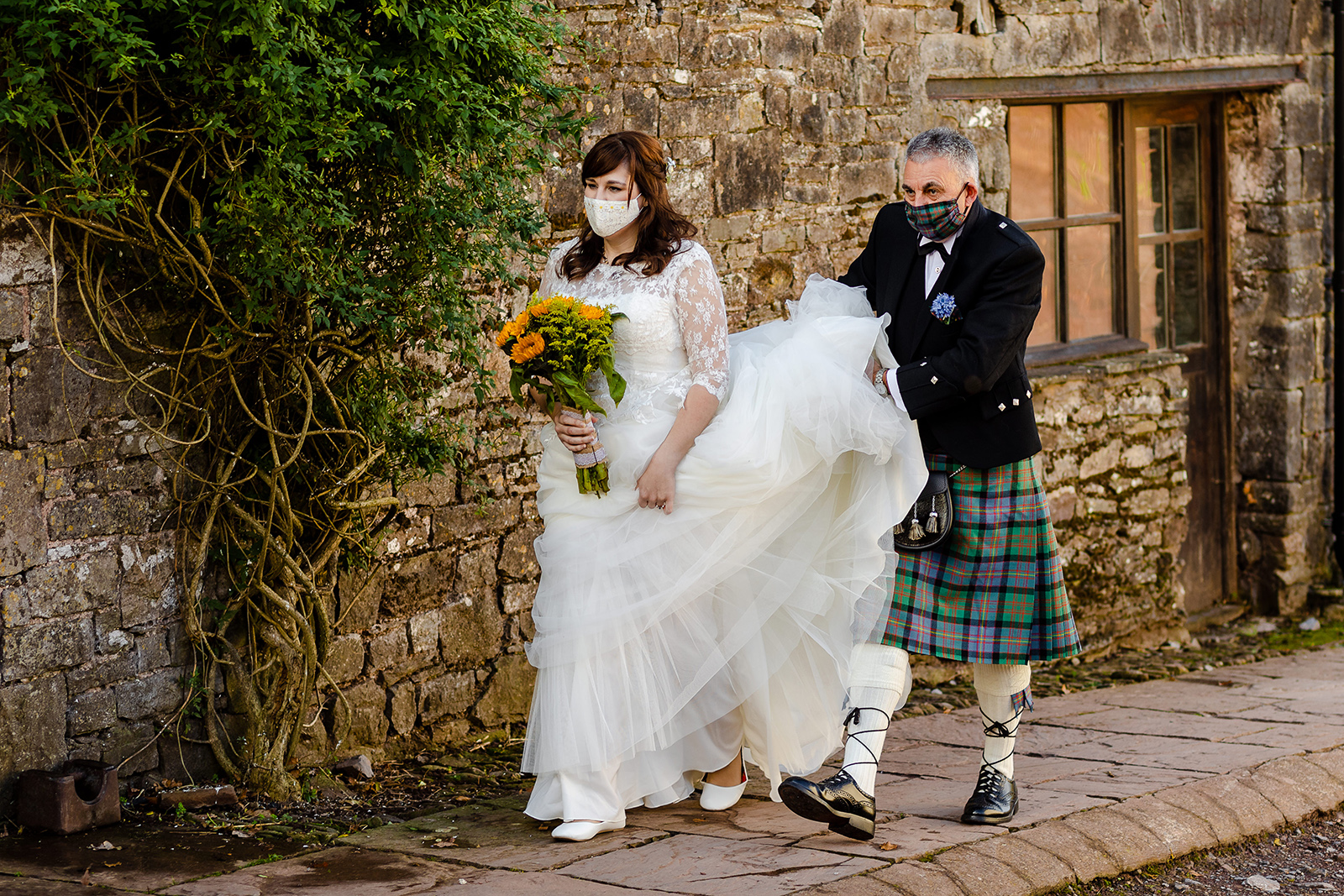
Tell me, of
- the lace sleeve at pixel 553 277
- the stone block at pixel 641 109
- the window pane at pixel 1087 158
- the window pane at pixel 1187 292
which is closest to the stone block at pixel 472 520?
the lace sleeve at pixel 553 277

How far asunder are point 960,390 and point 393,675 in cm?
229

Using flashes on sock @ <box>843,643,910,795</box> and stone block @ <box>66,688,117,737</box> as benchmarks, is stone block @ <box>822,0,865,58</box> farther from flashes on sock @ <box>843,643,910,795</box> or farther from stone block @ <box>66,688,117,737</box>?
stone block @ <box>66,688,117,737</box>

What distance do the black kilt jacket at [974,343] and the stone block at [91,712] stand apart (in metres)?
2.47

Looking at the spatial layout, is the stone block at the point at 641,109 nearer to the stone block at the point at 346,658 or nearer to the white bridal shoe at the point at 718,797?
the stone block at the point at 346,658

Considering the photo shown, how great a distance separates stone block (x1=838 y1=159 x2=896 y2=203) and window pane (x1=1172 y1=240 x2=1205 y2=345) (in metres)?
2.17

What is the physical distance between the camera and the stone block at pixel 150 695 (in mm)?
4488

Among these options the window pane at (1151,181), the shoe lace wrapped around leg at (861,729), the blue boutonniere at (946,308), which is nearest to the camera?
the shoe lace wrapped around leg at (861,729)

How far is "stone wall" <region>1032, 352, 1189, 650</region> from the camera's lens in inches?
282

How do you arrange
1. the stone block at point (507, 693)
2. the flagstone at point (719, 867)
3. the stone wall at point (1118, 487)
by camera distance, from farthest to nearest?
1. the stone wall at point (1118, 487)
2. the stone block at point (507, 693)
3. the flagstone at point (719, 867)

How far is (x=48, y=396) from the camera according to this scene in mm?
4277

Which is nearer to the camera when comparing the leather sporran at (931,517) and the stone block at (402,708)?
the leather sporran at (931,517)

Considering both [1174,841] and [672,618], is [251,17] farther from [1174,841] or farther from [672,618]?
[1174,841]

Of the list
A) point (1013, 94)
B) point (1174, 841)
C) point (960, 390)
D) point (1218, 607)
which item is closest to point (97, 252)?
point (960, 390)

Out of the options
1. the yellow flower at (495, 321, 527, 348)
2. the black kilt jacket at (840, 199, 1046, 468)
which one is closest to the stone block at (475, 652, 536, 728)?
the yellow flower at (495, 321, 527, 348)
